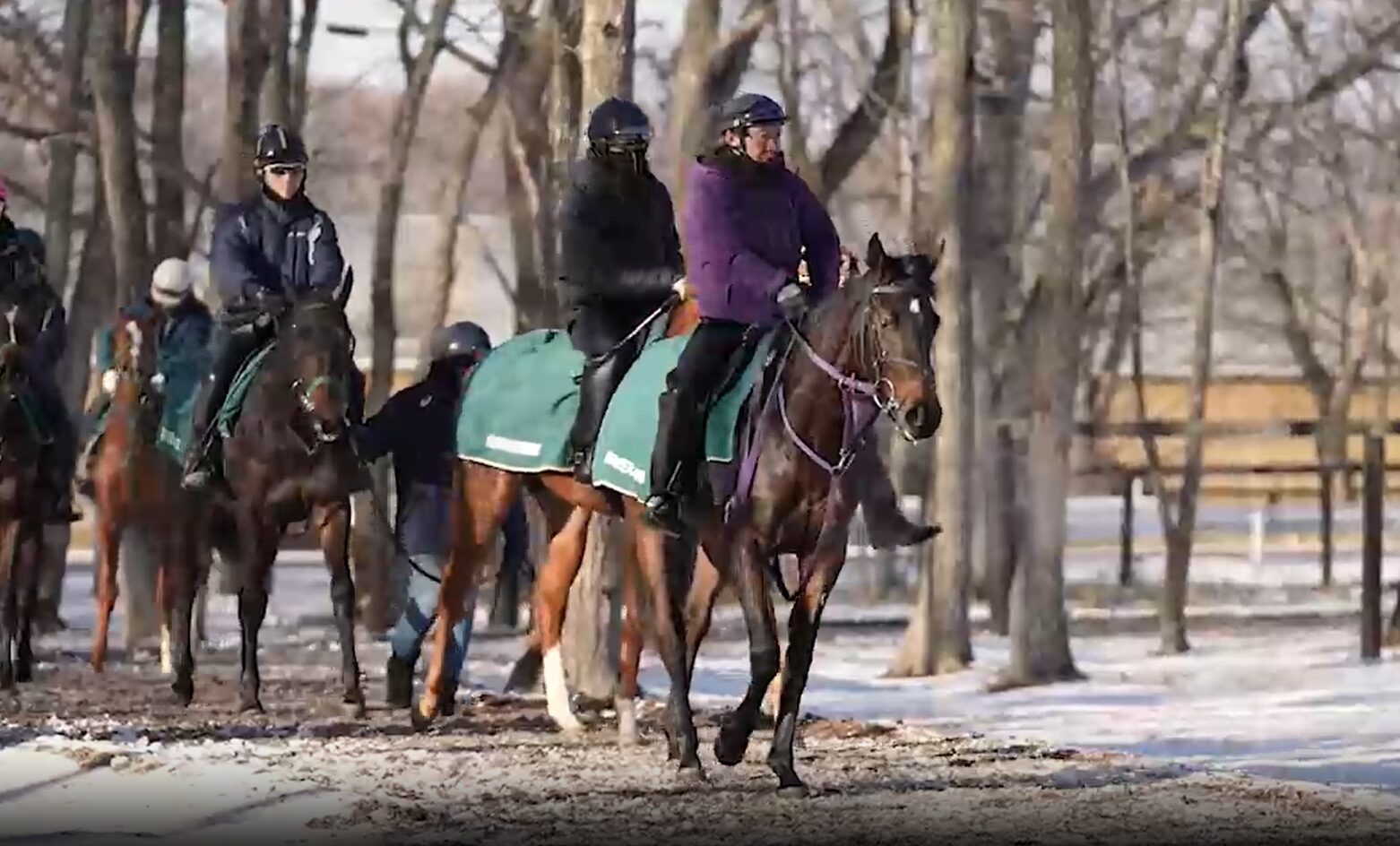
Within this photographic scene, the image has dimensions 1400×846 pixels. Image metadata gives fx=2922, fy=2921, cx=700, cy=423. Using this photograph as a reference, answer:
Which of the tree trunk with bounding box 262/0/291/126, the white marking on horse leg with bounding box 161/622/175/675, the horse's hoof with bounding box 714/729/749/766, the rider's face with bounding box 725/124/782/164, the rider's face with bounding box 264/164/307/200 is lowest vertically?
Result: the white marking on horse leg with bounding box 161/622/175/675

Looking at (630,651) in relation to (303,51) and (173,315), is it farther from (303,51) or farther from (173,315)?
(303,51)

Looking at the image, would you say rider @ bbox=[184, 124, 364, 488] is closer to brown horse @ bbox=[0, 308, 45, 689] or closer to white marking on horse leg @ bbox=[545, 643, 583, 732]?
brown horse @ bbox=[0, 308, 45, 689]

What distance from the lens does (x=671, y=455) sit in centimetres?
1363

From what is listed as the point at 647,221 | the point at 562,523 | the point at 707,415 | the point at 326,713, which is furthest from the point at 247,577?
the point at 707,415

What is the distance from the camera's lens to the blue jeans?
1730 centimetres

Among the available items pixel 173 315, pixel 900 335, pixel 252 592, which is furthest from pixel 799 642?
pixel 173 315

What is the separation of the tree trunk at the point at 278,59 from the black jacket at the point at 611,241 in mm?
14046

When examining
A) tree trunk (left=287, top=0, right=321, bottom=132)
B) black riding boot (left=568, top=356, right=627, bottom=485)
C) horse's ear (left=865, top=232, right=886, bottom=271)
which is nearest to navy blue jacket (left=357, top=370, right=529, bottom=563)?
black riding boot (left=568, top=356, right=627, bottom=485)

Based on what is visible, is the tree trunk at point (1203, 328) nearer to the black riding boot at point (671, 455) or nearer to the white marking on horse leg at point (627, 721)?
the white marking on horse leg at point (627, 721)

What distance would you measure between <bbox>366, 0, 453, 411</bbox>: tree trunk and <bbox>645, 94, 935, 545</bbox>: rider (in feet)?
59.7

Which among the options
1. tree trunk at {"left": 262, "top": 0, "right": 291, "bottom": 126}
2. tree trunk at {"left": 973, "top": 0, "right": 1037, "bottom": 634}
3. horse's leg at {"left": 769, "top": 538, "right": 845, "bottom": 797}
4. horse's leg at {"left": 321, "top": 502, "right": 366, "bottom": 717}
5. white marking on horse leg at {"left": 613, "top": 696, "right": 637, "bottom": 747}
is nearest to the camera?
horse's leg at {"left": 769, "top": 538, "right": 845, "bottom": 797}

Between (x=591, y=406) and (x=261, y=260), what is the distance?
2.97 metres

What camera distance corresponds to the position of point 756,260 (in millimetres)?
13555

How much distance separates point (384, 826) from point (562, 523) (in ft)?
16.8
